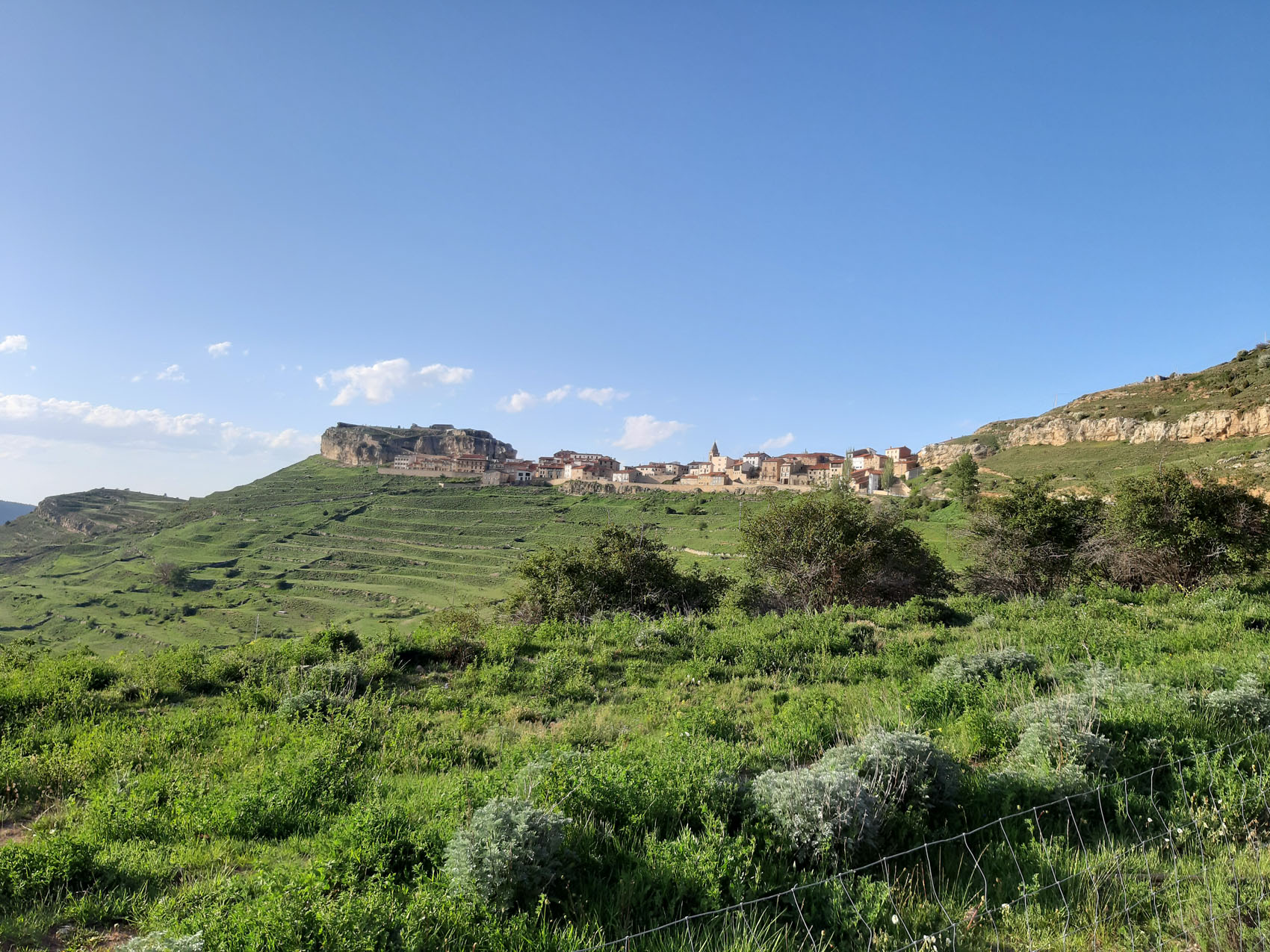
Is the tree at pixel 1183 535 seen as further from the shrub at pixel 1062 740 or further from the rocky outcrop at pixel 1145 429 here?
the rocky outcrop at pixel 1145 429

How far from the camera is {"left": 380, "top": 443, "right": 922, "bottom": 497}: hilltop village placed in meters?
95.9

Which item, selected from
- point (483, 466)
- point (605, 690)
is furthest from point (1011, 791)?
point (483, 466)

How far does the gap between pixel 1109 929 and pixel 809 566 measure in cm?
1395

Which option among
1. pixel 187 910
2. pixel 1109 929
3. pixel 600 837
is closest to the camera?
pixel 1109 929

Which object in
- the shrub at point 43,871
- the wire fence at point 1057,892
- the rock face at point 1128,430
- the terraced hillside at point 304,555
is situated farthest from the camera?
the terraced hillside at point 304,555

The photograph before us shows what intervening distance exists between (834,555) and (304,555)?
3376 inches

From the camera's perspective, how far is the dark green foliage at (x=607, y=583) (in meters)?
15.8

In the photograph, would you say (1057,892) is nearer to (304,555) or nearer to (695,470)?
(304,555)

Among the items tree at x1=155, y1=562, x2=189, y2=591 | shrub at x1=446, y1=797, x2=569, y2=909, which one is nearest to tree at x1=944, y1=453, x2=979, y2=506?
shrub at x1=446, y1=797, x2=569, y2=909

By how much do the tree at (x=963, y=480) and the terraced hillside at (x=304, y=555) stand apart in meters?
21.3

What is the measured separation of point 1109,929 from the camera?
3094 millimetres

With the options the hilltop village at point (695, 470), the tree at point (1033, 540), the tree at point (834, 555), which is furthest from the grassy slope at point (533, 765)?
the hilltop village at point (695, 470)

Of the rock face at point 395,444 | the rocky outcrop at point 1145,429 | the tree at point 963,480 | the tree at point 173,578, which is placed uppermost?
the rock face at point 395,444

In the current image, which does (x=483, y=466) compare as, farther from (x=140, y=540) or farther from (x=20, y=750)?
(x=20, y=750)
